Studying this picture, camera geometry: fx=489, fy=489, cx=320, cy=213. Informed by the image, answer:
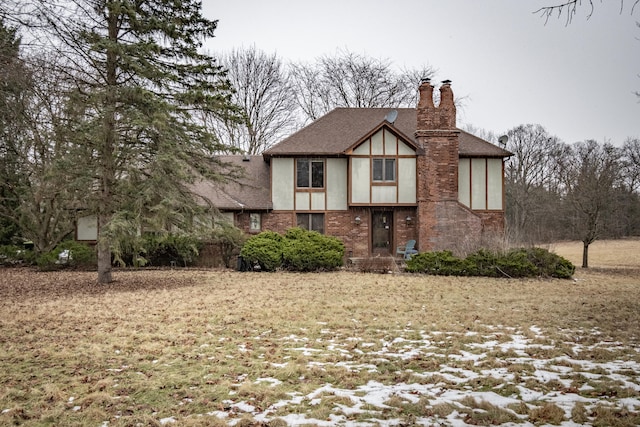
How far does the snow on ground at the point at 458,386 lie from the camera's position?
412 centimetres

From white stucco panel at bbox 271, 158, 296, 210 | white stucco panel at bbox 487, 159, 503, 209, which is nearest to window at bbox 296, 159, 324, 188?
white stucco panel at bbox 271, 158, 296, 210

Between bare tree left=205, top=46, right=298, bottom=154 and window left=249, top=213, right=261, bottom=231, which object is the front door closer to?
window left=249, top=213, right=261, bottom=231

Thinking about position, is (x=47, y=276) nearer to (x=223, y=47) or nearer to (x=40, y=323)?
(x=40, y=323)

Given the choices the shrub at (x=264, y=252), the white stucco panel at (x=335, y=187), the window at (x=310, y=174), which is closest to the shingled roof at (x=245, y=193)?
the window at (x=310, y=174)

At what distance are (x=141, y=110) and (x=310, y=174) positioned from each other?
10625mm

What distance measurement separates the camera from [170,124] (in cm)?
1337

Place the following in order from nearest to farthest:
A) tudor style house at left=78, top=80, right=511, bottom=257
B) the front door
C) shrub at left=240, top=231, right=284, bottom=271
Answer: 1. shrub at left=240, top=231, right=284, bottom=271
2. tudor style house at left=78, top=80, right=511, bottom=257
3. the front door

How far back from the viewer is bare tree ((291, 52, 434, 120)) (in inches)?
1372

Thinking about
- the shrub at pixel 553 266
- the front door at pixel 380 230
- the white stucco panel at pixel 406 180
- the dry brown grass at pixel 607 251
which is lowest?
the dry brown grass at pixel 607 251

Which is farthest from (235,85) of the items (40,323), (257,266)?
(40,323)

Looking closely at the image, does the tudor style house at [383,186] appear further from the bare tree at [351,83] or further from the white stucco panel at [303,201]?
the bare tree at [351,83]

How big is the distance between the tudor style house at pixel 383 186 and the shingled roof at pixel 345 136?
0.05 meters

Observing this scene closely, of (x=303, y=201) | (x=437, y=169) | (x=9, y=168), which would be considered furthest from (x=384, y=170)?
(x=9, y=168)

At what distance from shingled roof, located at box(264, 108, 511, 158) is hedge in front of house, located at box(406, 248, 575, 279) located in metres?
6.95
